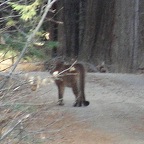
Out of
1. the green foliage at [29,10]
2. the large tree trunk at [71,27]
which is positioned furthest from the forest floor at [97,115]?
the large tree trunk at [71,27]

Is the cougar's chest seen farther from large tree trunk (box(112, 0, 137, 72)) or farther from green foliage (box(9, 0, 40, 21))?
large tree trunk (box(112, 0, 137, 72))

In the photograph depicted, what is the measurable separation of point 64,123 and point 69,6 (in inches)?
505

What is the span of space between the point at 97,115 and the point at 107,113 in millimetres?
323

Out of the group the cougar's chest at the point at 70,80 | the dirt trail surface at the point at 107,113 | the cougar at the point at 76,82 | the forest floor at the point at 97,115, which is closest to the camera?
the forest floor at the point at 97,115

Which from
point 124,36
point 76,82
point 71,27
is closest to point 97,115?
point 76,82

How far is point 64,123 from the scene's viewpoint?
452 inches

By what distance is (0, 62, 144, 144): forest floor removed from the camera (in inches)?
400

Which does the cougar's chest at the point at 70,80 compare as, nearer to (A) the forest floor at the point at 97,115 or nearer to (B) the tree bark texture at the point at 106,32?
(A) the forest floor at the point at 97,115

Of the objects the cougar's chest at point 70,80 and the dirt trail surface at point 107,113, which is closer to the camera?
the dirt trail surface at point 107,113

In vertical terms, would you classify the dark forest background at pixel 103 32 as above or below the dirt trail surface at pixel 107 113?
above

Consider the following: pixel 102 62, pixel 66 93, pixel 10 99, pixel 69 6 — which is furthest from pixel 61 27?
pixel 10 99

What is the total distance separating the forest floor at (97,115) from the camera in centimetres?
1017

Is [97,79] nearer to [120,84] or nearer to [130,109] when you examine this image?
[120,84]

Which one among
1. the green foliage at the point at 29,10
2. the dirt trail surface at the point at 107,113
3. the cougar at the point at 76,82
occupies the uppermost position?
the green foliage at the point at 29,10
